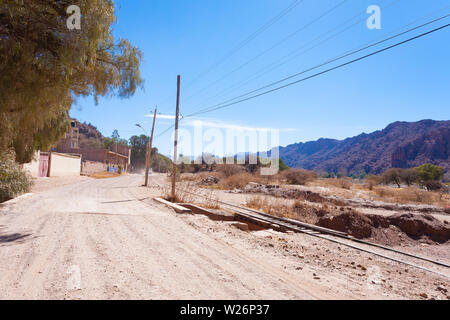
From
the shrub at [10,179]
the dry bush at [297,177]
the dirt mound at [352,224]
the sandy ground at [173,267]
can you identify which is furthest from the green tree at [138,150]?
the sandy ground at [173,267]

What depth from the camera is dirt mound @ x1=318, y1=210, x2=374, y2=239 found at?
11.9m

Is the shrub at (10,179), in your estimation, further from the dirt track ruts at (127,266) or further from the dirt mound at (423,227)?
the dirt mound at (423,227)

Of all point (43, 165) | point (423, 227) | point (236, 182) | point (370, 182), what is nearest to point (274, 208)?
point (423, 227)

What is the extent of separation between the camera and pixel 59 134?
15531mm

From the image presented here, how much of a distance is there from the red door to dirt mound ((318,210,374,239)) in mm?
30128

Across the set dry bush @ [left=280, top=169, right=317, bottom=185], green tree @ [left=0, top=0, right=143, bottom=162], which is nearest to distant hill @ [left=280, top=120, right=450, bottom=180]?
dry bush @ [left=280, top=169, right=317, bottom=185]

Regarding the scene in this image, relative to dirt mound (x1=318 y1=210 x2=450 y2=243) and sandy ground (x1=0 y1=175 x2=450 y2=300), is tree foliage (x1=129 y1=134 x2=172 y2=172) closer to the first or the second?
dirt mound (x1=318 y1=210 x2=450 y2=243)

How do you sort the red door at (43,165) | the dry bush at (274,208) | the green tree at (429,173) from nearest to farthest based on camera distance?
the dry bush at (274,208)
the red door at (43,165)
the green tree at (429,173)

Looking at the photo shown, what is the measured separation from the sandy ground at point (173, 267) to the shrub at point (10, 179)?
5.54 metres

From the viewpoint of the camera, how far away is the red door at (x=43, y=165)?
31.6 m

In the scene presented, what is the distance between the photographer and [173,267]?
16.1 ft

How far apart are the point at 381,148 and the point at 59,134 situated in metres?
197
